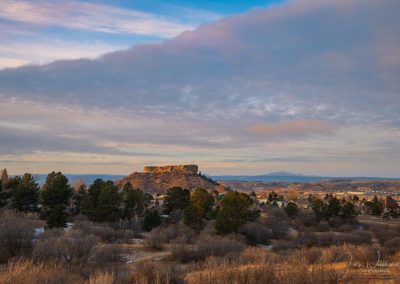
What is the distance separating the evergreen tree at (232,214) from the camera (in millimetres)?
38812

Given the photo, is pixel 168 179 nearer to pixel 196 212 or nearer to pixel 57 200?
pixel 196 212

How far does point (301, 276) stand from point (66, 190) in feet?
108

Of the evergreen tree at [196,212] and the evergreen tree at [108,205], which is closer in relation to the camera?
the evergreen tree at [196,212]

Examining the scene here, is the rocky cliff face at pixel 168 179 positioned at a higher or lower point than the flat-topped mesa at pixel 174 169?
lower

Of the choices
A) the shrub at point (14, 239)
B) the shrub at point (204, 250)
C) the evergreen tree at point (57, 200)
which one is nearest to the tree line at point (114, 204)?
the evergreen tree at point (57, 200)

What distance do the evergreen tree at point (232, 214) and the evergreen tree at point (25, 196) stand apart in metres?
22.8

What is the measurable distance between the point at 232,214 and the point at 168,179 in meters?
117

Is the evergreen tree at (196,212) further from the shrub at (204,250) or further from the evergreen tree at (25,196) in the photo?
the evergreen tree at (25,196)

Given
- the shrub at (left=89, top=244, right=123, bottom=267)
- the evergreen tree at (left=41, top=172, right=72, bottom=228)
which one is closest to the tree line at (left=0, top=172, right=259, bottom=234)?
the evergreen tree at (left=41, top=172, right=72, bottom=228)

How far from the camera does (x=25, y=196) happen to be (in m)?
49.3

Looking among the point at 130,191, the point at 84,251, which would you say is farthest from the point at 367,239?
the point at 84,251

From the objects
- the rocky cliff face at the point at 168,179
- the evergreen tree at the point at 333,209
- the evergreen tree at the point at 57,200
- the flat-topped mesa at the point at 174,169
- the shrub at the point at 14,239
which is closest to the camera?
the shrub at the point at 14,239
